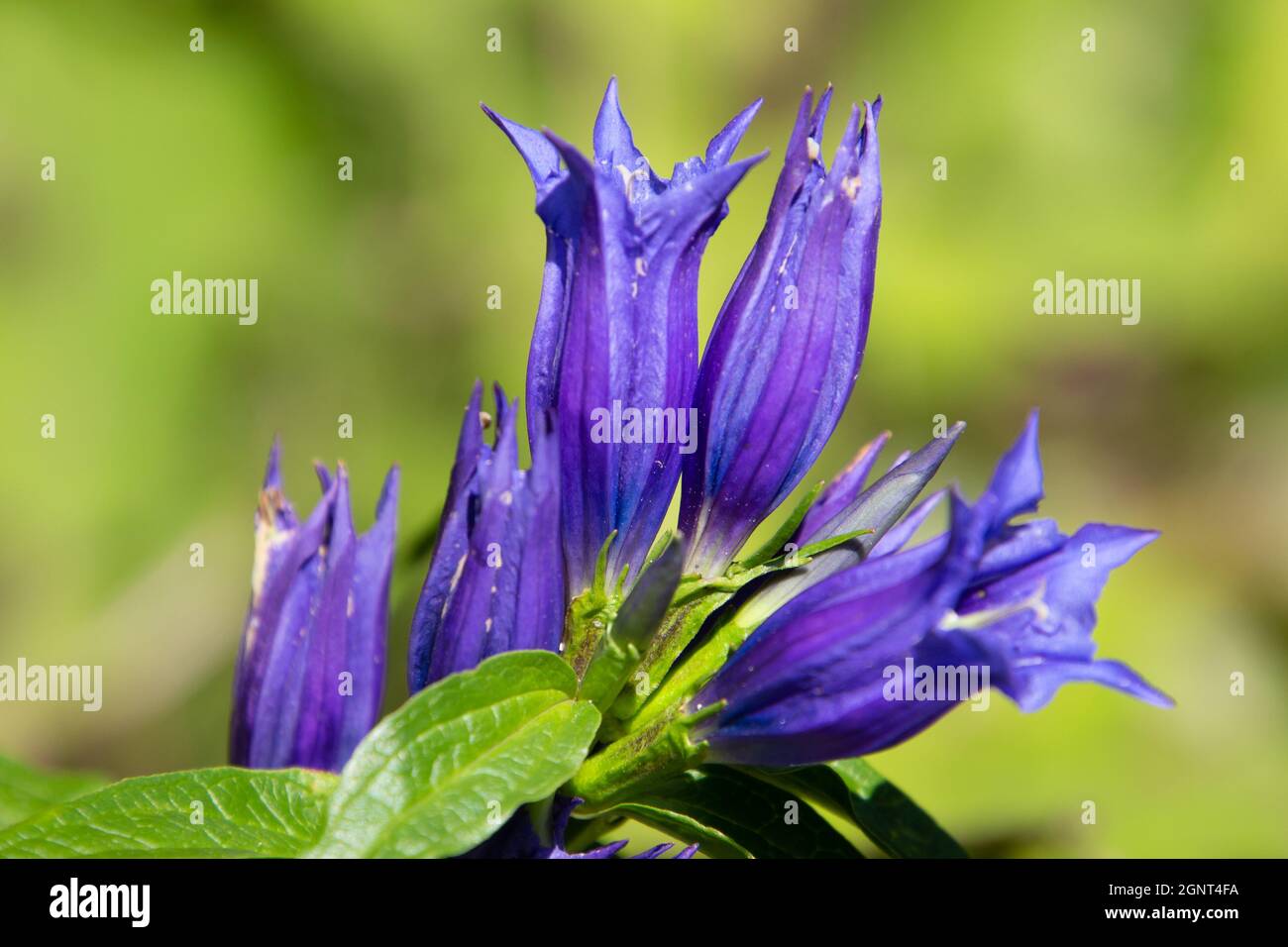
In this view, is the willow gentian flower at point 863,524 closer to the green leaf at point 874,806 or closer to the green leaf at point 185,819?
the green leaf at point 874,806

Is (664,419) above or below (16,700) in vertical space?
above

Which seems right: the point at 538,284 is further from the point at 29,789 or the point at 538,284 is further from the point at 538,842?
the point at 538,842

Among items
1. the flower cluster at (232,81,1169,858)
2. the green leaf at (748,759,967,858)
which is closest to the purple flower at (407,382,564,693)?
the flower cluster at (232,81,1169,858)

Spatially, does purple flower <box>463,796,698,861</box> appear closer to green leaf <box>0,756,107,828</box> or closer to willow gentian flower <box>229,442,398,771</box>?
willow gentian flower <box>229,442,398,771</box>

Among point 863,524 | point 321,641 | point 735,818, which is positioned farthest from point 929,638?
point 321,641

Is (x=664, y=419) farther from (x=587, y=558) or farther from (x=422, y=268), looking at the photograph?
(x=422, y=268)

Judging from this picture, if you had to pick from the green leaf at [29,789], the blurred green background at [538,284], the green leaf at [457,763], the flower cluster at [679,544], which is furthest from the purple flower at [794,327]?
the blurred green background at [538,284]
